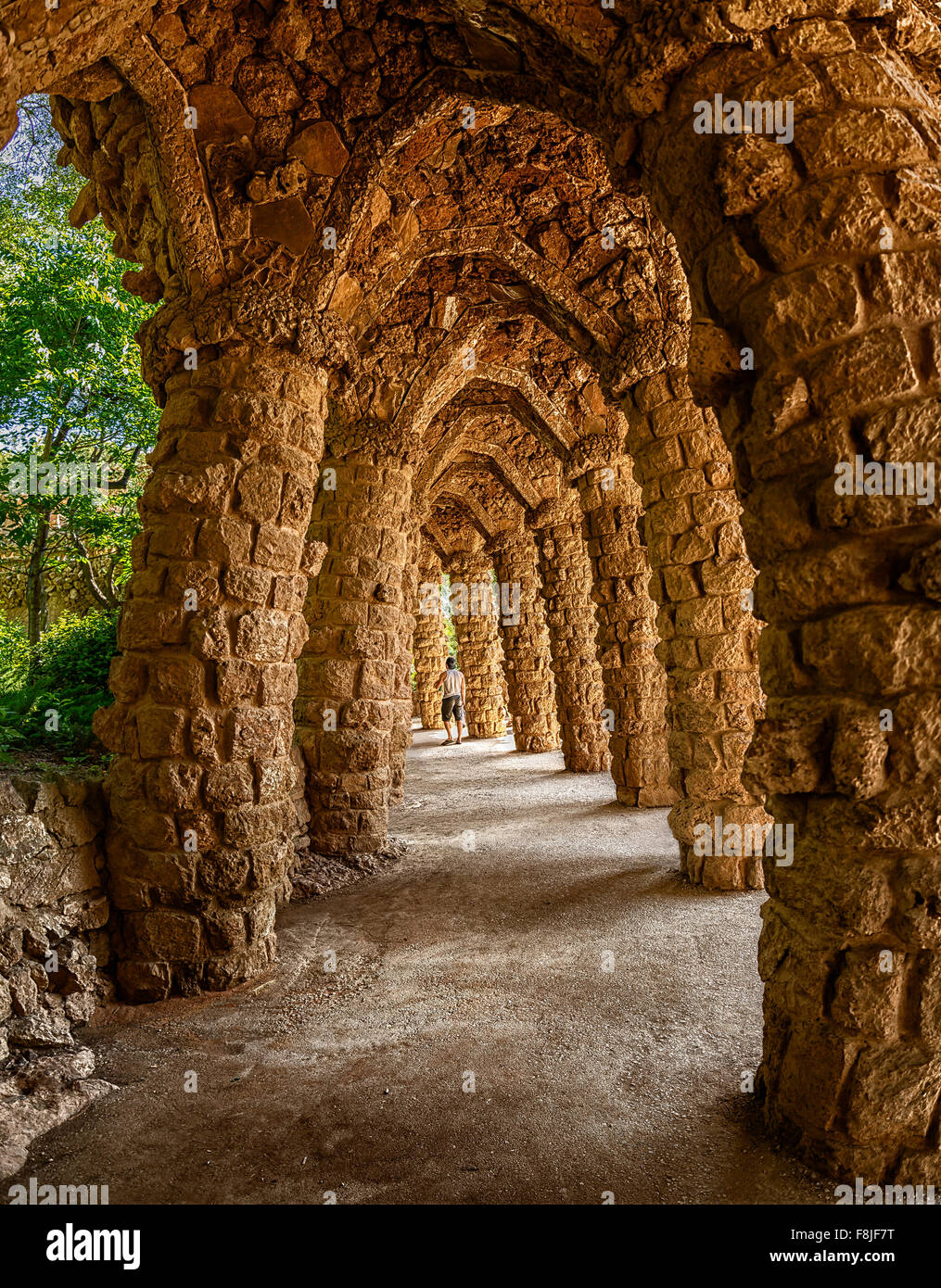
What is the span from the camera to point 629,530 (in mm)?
8430

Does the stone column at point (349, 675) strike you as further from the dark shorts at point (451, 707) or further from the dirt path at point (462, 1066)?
the dark shorts at point (451, 707)

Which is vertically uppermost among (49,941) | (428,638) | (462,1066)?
(428,638)

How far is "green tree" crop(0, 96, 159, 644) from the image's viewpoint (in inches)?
287

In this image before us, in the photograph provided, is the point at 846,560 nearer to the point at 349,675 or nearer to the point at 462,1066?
the point at 462,1066

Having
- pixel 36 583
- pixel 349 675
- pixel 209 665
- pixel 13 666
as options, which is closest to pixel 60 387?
pixel 36 583

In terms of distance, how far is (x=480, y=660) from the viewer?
1794cm

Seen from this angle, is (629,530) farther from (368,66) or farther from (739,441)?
(739,441)

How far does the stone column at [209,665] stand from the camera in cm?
364

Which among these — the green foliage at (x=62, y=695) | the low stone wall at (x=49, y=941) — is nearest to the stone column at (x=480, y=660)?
the green foliage at (x=62, y=695)

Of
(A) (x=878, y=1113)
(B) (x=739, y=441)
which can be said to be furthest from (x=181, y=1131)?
(B) (x=739, y=441)

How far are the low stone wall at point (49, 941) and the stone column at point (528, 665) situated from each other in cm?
1119

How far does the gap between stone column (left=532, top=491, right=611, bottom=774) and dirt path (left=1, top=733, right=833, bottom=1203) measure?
19.5 feet

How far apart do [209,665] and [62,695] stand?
60.0 inches
